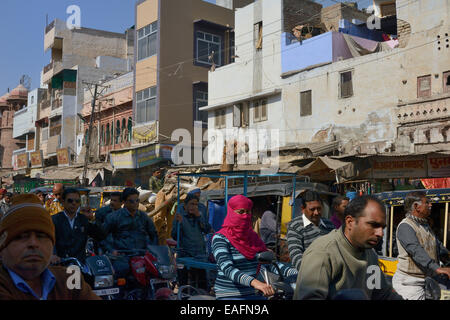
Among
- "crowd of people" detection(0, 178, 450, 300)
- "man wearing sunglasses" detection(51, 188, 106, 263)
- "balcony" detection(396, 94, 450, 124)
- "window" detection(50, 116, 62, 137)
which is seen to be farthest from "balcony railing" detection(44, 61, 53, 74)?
"man wearing sunglasses" detection(51, 188, 106, 263)

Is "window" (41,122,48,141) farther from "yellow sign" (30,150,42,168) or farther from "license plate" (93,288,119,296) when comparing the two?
"license plate" (93,288,119,296)

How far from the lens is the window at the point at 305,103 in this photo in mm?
19562

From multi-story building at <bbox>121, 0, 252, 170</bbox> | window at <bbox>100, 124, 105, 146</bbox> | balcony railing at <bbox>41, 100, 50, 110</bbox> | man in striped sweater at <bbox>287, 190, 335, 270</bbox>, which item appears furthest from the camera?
balcony railing at <bbox>41, 100, 50, 110</bbox>

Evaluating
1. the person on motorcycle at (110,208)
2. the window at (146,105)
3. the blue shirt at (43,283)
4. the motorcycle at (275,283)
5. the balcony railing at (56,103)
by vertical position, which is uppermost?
the balcony railing at (56,103)

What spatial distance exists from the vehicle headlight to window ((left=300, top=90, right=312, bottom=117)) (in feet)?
50.8

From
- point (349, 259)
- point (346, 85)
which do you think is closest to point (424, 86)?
point (346, 85)

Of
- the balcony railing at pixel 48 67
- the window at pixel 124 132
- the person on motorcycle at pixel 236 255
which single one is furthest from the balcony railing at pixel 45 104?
the person on motorcycle at pixel 236 255

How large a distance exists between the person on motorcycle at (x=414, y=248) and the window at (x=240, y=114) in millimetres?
17902

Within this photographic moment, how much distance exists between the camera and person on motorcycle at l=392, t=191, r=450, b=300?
15.0 ft

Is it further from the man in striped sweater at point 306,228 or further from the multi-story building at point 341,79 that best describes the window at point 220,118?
the man in striped sweater at point 306,228

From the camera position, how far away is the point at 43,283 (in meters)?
2.15

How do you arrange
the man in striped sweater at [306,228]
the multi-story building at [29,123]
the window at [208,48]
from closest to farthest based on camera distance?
the man in striped sweater at [306,228]
the window at [208,48]
the multi-story building at [29,123]

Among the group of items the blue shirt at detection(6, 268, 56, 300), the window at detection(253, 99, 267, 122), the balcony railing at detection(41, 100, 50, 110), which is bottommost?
the blue shirt at detection(6, 268, 56, 300)

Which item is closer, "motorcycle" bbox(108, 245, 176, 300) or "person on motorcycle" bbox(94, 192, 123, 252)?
"motorcycle" bbox(108, 245, 176, 300)
